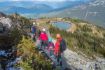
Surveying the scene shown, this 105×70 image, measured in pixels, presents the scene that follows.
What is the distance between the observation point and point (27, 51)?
30.2 m

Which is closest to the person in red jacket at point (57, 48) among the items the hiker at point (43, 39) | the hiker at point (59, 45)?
the hiker at point (59, 45)

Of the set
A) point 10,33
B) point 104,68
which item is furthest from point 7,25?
point 104,68

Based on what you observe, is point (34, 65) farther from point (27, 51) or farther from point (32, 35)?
point (32, 35)

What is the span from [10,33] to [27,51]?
160 inches

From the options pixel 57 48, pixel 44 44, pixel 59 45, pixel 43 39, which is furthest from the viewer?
pixel 44 44

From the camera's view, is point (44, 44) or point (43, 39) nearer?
point (43, 39)

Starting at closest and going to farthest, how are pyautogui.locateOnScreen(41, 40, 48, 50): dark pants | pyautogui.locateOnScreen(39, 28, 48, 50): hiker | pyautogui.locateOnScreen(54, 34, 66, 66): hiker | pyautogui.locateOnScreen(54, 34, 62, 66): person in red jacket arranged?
pyautogui.locateOnScreen(54, 34, 62, 66): person in red jacket, pyautogui.locateOnScreen(54, 34, 66, 66): hiker, pyautogui.locateOnScreen(39, 28, 48, 50): hiker, pyautogui.locateOnScreen(41, 40, 48, 50): dark pants

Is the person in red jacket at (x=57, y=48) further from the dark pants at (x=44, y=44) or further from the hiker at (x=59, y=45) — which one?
the dark pants at (x=44, y=44)

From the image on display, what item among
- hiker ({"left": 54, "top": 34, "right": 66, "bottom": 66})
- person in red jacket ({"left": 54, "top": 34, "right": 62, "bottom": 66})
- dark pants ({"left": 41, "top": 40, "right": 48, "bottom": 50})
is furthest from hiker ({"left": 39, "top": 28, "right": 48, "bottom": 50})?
hiker ({"left": 54, "top": 34, "right": 66, "bottom": 66})

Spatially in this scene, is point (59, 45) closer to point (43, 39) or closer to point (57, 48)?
point (57, 48)

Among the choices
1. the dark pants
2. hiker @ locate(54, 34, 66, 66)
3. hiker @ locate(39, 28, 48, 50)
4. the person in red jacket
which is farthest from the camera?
the dark pants

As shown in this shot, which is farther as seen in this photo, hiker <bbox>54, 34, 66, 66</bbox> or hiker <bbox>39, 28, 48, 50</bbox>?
hiker <bbox>39, 28, 48, 50</bbox>

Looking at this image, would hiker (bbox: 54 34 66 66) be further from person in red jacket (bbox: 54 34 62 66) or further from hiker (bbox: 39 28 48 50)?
hiker (bbox: 39 28 48 50)

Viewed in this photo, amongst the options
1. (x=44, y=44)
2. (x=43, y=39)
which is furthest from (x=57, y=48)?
(x=44, y=44)
